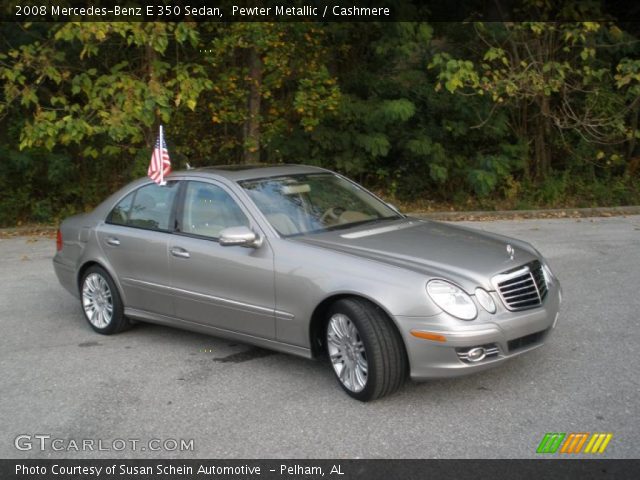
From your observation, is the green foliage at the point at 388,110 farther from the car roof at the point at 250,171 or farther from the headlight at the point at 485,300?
the headlight at the point at 485,300

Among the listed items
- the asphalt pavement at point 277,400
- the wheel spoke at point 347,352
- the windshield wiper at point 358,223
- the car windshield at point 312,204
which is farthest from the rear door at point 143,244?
the wheel spoke at point 347,352

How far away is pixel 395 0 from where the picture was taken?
47.2 ft

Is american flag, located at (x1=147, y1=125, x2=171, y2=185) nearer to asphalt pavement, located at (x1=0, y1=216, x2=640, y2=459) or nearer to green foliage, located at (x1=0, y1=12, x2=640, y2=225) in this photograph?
asphalt pavement, located at (x1=0, y1=216, x2=640, y2=459)

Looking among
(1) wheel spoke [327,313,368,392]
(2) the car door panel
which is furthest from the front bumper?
(2) the car door panel

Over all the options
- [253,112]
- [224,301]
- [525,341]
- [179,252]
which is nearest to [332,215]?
[224,301]

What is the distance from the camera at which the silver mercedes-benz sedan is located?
4836mm

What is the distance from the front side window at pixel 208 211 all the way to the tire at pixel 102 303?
1090mm

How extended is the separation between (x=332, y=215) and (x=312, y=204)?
18 centimetres

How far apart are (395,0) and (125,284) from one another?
9.61 meters

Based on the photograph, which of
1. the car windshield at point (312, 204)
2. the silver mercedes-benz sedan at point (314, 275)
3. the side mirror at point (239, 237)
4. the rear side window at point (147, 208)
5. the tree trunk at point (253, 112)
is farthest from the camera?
the tree trunk at point (253, 112)

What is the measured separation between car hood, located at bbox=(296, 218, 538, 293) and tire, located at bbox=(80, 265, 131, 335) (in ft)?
7.09

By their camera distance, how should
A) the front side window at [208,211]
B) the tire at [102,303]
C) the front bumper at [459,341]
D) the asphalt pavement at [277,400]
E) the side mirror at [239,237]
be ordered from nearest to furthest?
1. the asphalt pavement at [277,400]
2. the front bumper at [459,341]
3. the side mirror at [239,237]
4. the front side window at [208,211]
5. the tire at [102,303]

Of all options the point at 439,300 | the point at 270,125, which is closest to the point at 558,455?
the point at 439,300

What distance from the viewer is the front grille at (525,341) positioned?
496 cm
